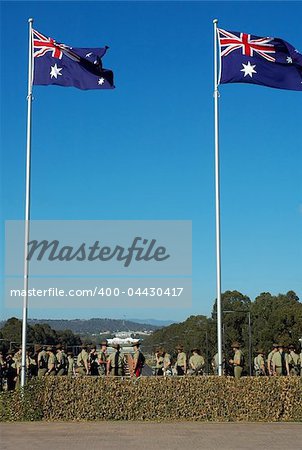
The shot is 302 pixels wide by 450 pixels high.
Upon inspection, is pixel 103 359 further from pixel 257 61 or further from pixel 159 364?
pixel 257 61

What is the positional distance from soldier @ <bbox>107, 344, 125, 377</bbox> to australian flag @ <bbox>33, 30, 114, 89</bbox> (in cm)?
721

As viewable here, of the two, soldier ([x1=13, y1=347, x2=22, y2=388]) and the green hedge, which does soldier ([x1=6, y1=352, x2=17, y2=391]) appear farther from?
the green hedge

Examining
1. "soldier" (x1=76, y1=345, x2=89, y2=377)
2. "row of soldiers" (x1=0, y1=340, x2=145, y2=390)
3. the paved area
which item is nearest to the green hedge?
the paved area

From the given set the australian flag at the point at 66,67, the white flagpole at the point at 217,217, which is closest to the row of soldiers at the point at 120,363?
the white flagpole at the point at 217,217

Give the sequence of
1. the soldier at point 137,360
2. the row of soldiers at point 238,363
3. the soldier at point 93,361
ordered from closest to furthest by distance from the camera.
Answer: the soldier at point 137,360, the row of soldiers at point 238,363, the soldier at point 93,361

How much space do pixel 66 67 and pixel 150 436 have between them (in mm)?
9237

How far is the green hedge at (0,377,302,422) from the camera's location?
1554cm

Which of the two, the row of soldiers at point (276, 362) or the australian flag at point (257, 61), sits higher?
the australian flag at point (257, 61)

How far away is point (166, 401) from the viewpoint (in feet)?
51.2

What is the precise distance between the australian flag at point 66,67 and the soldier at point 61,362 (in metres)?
7.42

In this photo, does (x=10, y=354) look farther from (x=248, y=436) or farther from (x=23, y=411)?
(x=248, y=436)

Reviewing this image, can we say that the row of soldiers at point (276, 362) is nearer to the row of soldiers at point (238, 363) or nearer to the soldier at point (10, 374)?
the row of soldiers at point (238, 363)

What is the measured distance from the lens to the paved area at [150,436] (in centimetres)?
1255

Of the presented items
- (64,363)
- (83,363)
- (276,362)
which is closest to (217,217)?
(276,362)
